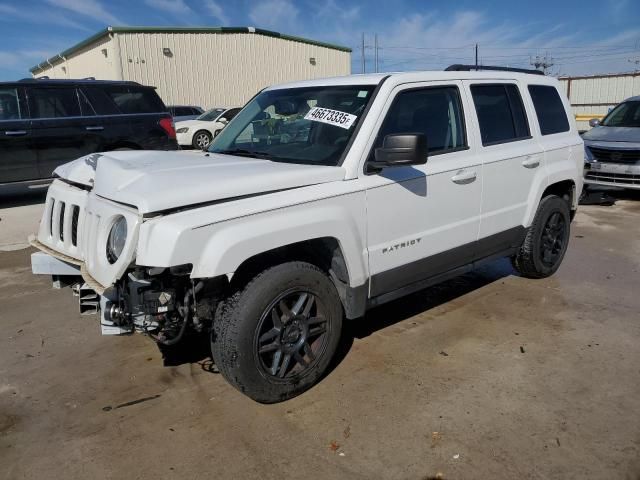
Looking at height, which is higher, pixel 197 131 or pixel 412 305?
pixel 197 131

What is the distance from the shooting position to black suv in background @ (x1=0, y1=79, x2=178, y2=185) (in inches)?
342

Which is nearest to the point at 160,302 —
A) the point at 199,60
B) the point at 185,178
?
the point at 185,178

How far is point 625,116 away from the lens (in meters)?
10.2

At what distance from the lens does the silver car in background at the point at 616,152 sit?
29.5 feet

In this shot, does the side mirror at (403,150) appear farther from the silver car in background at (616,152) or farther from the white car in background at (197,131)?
the white car in background at (197,131)

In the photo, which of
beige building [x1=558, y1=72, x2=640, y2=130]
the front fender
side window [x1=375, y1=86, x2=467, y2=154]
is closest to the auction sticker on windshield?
side window [x1=375, y1=86, x2=467, y2=154]

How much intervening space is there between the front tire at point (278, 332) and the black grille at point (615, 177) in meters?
7.71

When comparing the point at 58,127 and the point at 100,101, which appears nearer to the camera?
the point at 58,127

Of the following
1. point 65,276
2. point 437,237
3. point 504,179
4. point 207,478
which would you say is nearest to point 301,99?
point 437,237

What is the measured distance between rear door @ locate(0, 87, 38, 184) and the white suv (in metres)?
5.79

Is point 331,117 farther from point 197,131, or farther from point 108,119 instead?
point 197,131

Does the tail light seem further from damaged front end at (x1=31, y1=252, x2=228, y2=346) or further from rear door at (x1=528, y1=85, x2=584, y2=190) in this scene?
damaged front end at (x1=31, y1=252, x2=228, y2=346)

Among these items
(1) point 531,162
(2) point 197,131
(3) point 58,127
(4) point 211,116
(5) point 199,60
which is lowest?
(1) point 531,162

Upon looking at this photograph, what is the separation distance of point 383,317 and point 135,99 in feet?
23.3
